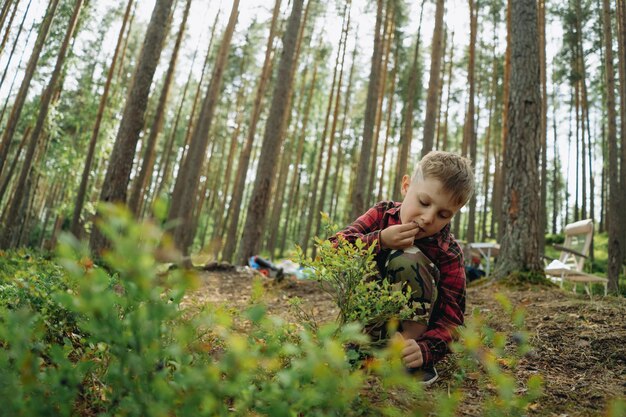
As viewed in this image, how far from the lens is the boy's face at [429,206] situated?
1.90 m

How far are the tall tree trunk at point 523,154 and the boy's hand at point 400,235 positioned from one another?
11.9 feet

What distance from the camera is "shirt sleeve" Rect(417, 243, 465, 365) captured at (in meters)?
1.88

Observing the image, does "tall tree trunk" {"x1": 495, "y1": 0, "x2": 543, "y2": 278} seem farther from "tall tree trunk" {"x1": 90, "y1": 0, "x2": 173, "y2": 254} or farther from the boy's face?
"tall tree trunk" {"x1": 90, "y1": 0, "x2": 173, "y2": 254}

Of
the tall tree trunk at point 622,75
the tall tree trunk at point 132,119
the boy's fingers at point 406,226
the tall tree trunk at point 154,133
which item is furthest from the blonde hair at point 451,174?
the tall tree trunk at point 622,75

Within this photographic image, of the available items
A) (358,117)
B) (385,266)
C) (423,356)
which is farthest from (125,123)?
(358,117)

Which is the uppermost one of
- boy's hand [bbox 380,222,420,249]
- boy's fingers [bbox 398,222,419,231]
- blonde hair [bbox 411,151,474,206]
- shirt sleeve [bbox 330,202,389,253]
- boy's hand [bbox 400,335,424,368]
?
blonde hair [bbox 411,151,474,206]

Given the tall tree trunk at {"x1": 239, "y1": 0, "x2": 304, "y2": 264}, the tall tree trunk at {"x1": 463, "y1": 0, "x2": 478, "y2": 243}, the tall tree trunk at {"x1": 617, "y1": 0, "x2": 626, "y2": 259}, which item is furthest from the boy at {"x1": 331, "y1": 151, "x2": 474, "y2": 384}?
the tall tree trunk at {"x1": 463, "y1": 0, "x2": 478, "y2": 243}

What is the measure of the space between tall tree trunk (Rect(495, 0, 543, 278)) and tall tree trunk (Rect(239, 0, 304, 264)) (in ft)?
13.9

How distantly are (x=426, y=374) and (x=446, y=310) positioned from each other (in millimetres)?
326

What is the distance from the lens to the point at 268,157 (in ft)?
26.8

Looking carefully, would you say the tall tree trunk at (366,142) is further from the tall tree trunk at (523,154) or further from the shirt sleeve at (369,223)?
the shirt sleeve at (369,223)

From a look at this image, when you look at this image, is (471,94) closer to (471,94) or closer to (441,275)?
(471,94)

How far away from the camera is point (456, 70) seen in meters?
19.8

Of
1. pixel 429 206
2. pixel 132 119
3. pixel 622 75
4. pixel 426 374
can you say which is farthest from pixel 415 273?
pixel 622 75
